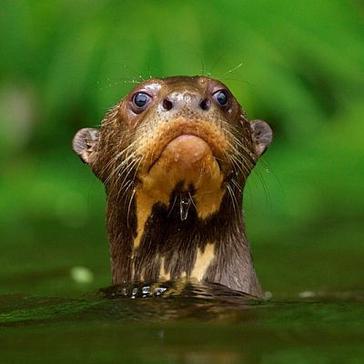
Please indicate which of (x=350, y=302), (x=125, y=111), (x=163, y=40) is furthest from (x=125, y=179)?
(x=163, y=40)

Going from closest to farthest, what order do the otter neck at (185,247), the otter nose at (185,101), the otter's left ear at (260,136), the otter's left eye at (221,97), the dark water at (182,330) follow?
1. the dark water at (182,330)
2. the otter nose at (185,101)
3. the otter's left eye at (221,97)
4. the otter neck at (185,247)
5. the otter's left ear at (260,136)

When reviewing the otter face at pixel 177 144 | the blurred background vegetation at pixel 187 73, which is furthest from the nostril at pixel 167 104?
the blurred background vegetation at pixel 187 73

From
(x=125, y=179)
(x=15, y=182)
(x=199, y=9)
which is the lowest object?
(x=125, y=179)

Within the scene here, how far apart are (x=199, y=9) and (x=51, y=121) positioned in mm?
807

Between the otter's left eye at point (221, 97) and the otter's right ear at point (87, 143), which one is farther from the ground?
the otter's right ear at point (87, 143)

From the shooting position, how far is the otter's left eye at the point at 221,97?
4812mm

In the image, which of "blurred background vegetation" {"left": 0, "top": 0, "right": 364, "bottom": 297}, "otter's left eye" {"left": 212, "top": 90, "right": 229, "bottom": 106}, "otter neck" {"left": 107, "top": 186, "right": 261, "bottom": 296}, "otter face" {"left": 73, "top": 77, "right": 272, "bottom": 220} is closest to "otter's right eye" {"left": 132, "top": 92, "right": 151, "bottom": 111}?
"otter face" {"left": 73, "top": 77, "right": 272, "bottom": 220}

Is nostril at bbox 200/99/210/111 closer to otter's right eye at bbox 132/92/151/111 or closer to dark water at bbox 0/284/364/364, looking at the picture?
otter's right eye at bbox 132/92/151/111

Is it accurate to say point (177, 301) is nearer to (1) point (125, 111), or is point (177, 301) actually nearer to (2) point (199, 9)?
(1) point (125, 111)

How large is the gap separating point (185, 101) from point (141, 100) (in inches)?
14.8

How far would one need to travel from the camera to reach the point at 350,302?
471cm

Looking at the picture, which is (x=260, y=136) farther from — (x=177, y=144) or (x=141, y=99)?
(x=177, y=144)

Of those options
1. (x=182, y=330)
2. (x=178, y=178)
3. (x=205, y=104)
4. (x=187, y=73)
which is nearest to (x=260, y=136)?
(x=178, y=178)

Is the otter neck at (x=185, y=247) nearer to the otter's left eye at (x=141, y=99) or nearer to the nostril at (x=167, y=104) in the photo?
the otter's left eye at (x=141, y=99)
